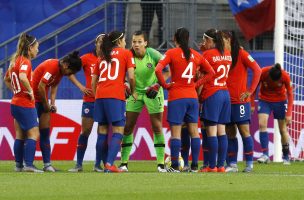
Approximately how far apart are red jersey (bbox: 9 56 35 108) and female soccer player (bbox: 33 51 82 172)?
16.2 inches

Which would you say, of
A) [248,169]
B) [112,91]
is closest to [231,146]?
[248,169]

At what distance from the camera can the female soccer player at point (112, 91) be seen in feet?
44.3

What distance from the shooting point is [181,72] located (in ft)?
45.1

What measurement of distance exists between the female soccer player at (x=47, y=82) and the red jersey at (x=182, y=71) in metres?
1.37

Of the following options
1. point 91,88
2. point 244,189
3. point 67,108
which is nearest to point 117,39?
point 91,88

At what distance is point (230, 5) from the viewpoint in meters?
22.1

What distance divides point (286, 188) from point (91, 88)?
15.8 feet

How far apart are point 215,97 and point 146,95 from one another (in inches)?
41.4

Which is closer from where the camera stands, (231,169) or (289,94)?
(231,169)

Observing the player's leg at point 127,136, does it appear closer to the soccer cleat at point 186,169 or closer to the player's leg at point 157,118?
the player's leg at point 157,118

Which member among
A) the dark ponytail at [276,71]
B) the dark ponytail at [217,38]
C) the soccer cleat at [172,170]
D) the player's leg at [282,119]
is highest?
the dark ponytail at [217,38]

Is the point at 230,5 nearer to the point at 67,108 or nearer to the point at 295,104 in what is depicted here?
the point at 295,104

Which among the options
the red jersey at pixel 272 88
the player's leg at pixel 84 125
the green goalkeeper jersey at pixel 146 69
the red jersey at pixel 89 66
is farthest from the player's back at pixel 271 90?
the player's leg at pixel 84 125

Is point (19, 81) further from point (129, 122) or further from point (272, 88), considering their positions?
point (272, 88)
